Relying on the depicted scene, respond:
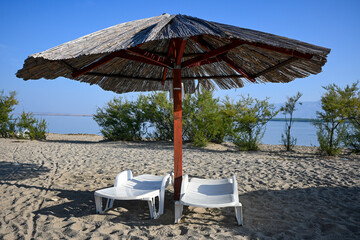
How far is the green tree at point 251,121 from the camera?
8.71 metres

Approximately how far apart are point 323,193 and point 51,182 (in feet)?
14.5

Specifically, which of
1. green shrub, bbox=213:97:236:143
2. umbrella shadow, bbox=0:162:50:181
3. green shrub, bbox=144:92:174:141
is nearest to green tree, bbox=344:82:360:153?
green shrub, bbox=213:97:236:143

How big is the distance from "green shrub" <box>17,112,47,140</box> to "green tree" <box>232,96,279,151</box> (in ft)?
28.5

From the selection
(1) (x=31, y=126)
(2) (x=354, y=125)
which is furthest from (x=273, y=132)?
(1) (x=31, y=126)

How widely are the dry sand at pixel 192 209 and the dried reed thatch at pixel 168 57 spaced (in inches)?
66.8

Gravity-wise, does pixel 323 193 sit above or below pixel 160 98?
below

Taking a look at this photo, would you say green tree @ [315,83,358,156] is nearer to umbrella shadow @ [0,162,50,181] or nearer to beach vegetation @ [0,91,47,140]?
umbrella shadow @ [0,162,50,181]

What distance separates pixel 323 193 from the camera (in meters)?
3.83

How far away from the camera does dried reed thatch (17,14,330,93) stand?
2.33 metres

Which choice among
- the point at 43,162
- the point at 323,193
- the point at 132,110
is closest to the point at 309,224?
the point at 323,193

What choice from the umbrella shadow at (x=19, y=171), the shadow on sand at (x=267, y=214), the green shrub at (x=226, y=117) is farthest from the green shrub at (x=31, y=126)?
the shadow on sand at (x=267, y=214)

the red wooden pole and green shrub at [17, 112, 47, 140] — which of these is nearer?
the red wooden pole

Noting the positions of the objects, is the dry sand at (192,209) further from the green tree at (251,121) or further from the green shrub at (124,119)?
the green shrub at (124,119)

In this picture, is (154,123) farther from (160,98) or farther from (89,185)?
(89,185)
